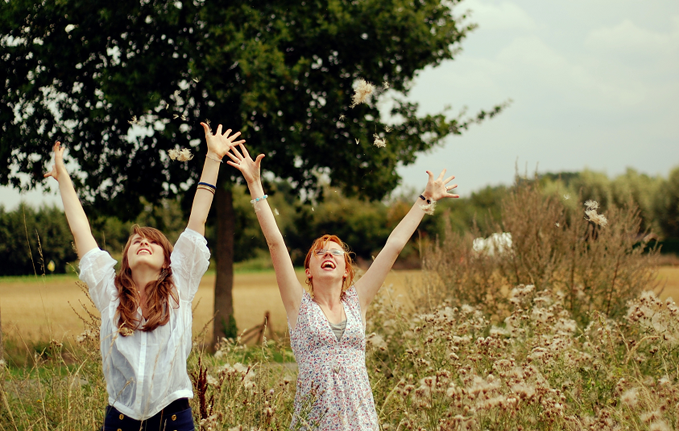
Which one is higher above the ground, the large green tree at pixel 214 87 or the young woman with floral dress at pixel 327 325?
the large green tree at pixel 214 87

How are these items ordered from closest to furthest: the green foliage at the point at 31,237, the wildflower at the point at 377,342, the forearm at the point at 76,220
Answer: the forearm at the point at 76,220 < the wildflower at the point at 377,342 < the green foliage at the point at 31,237

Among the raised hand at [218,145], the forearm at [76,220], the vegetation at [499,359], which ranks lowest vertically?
the vegetation at [499,359]

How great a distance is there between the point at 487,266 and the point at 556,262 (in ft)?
3.01

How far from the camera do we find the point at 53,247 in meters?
10.6

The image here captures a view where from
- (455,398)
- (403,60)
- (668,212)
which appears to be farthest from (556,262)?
(668,212)

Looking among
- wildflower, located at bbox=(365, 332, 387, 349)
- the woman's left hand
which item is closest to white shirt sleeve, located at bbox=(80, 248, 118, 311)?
the woman's left hand

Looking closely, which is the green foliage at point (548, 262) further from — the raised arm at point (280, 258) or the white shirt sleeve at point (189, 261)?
the white shirt sleeve at point (189, 261)

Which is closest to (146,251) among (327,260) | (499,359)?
(327,260)

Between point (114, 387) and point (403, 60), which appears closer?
point (114, 387)

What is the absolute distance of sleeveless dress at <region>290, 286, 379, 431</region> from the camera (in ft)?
8.87

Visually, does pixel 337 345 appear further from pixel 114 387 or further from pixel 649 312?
pixel 649 312

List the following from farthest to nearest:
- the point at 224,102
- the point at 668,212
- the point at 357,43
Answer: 1. the point at 668,212
2. the point at 357,43
3. the point at 224,102

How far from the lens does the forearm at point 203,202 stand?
2715 mm

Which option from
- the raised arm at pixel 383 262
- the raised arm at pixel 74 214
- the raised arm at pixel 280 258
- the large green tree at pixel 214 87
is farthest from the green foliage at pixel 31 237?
the raised arm at pixel 383 262
